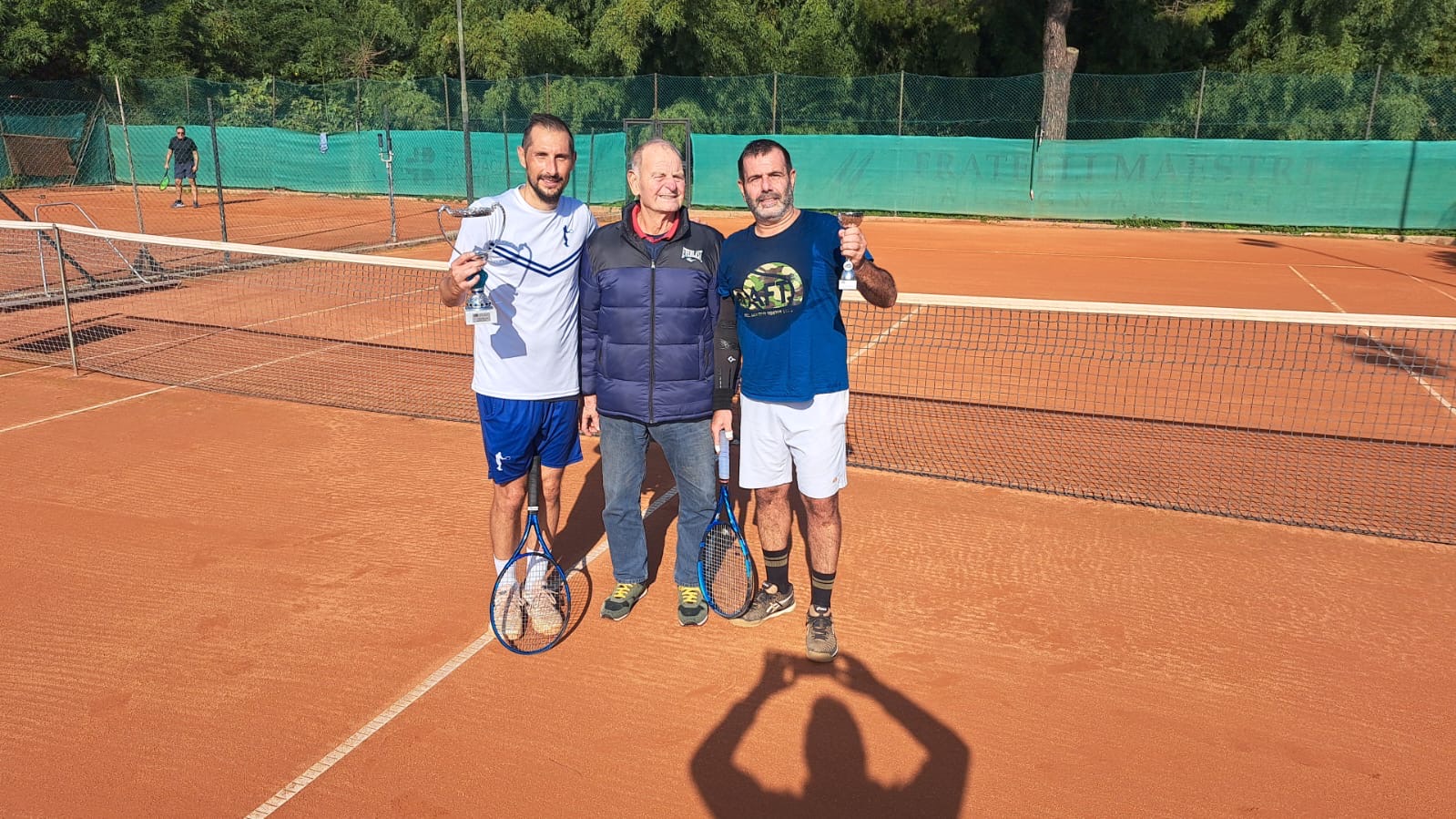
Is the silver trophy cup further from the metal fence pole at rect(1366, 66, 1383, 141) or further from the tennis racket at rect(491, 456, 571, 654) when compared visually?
the metal fence pole at rect(1366, 66, 1383, 141)

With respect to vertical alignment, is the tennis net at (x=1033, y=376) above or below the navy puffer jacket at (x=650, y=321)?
below

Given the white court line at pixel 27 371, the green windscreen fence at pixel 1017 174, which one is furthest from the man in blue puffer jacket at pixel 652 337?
the green windscreen fence at pixel 1017 174

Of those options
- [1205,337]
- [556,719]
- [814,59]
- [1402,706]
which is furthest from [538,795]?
[814,59]

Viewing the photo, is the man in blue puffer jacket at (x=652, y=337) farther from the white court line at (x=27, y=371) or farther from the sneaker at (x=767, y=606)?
the white court line at (x=27, y=371)

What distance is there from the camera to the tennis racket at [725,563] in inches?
183

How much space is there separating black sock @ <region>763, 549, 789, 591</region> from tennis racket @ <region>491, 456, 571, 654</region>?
98 centimetres

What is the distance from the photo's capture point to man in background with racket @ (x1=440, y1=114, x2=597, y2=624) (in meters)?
4.24

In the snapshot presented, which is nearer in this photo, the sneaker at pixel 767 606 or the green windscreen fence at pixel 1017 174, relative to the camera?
the sneaker at pixel 767 606

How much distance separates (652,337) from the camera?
4.37 m

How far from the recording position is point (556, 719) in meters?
4.02

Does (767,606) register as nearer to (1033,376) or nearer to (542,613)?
(542,613)

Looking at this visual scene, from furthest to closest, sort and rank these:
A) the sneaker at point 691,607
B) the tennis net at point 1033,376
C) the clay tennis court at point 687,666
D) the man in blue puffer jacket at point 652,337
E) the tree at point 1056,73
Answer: the tree at point 1056,73, the tennis net at point 1033,376, the sneaker at point 691,607, the man in blue puffer jacket at point 652,337, the clay tennis court at point 687,666

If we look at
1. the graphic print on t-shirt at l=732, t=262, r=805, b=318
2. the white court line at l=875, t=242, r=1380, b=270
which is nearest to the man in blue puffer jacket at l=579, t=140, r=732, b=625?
the graphic print on t-shirt at l=732, t=262, r=805, b=318

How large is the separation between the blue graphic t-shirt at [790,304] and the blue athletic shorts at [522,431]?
2.99 feet
